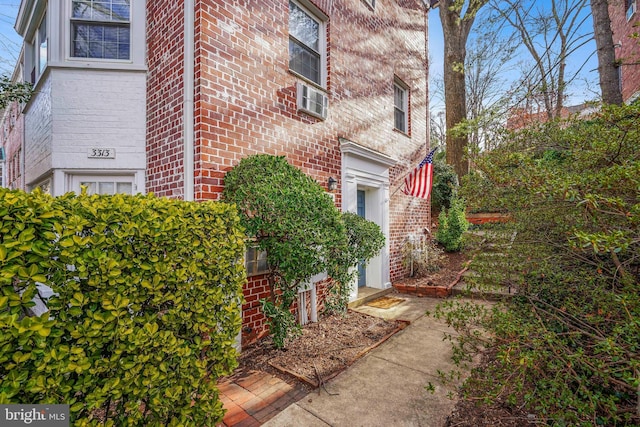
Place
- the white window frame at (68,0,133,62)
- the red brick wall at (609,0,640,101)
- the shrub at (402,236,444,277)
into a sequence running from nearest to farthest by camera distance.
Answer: the white window frame at (68,0,133,62) < the shrub at (402,236,444,277) < the red brick wall at (609,0,640,101)

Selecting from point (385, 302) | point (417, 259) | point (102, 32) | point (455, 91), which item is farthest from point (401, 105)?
point (102, 32)

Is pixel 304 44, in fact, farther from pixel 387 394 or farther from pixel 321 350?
pixel 387 394

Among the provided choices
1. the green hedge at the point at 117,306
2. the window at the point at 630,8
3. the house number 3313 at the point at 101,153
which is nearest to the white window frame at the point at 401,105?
the house number 3313 at the point at 101,153

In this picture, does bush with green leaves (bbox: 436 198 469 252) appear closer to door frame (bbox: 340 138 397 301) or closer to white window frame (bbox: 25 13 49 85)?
door frame (bbox: 340 138 397 301)

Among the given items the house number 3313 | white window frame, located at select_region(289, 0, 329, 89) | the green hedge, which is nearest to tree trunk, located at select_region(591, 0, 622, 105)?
white window frame, located at select_region(289, 0, 329, 89)

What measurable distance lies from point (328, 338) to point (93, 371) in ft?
9.91

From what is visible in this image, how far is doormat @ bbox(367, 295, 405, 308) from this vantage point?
6004 mm

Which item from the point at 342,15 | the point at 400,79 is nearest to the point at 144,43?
the point at 342,15

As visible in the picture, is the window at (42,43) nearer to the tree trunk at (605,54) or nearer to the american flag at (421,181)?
the american flag at (421,181)

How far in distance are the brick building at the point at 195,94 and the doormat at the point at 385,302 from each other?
2.08 meters

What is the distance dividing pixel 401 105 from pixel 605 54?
4.23 m

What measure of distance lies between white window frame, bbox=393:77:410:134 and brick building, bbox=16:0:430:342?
86.1 inches

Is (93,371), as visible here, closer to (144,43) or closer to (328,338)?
(328,338)

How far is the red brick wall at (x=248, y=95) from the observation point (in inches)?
144
